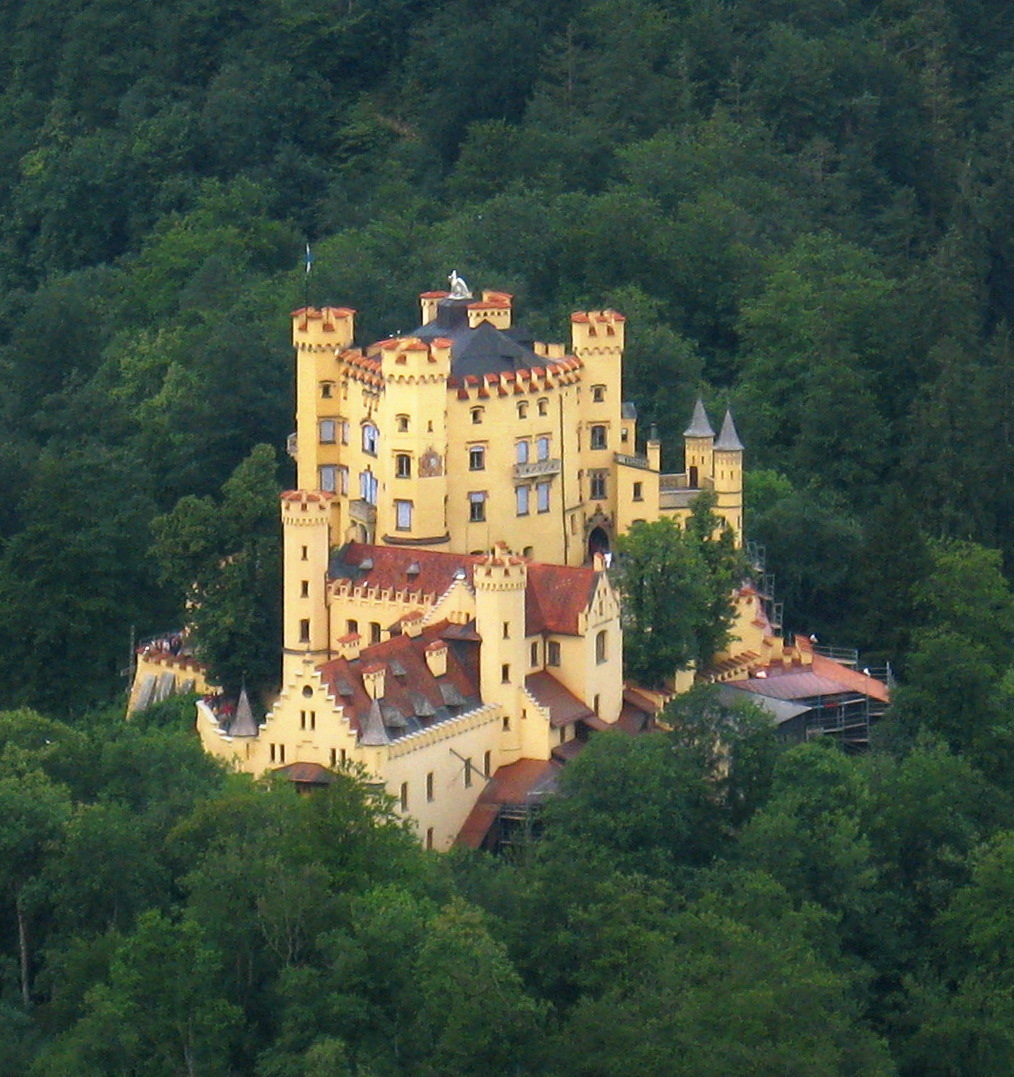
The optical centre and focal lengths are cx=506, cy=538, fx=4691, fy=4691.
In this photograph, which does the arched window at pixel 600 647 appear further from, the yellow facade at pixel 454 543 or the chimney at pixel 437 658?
the chimney at pixel 437 658

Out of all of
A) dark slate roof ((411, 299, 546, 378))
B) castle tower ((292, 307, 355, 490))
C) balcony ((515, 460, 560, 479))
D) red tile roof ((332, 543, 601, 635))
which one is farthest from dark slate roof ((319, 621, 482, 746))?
castle tower ((292, 307, 355, 490))

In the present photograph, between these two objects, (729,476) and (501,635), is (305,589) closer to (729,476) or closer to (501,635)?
(501,635)

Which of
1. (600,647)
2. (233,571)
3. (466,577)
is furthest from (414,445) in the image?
(600,647)

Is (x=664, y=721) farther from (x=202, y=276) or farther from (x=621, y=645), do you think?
(x=202, y=276)

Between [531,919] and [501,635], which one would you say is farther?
[501,635]

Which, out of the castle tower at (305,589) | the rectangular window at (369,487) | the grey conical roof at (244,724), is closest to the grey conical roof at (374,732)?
Result: the grey conical roof at (244,724)

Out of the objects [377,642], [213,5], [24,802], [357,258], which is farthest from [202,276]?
[24,802]
